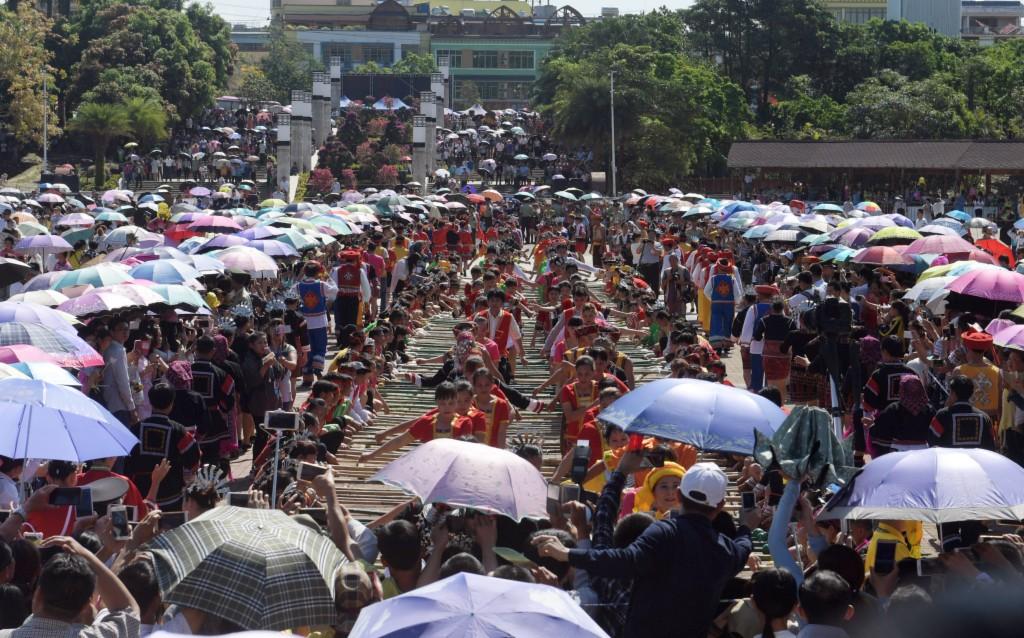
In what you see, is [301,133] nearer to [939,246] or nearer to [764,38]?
[764,38]

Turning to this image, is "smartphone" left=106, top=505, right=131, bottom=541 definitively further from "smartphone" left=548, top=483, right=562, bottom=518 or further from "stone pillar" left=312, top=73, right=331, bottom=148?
"stone pillar" left=312, top=73, right=331, bottom=148

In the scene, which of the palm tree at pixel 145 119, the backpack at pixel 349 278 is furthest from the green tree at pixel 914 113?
the backpack at pixel 349 278

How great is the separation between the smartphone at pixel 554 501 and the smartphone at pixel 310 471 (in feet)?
3.61

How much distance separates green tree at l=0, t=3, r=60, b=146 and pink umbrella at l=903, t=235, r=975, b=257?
43.3m

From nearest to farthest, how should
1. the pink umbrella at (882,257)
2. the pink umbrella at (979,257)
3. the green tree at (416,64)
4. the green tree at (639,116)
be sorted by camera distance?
the pink umbrella at (979,257)
the pink umbrella at (882,257)
the green tree at (639,116)
the green tree at (416,64)

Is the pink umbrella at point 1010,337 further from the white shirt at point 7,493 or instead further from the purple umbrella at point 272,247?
the purple umbrella at point 272,247

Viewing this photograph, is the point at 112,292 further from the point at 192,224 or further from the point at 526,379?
the point at 192,224

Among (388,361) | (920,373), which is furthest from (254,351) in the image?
(920,373)

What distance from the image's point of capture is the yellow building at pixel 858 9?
139 m

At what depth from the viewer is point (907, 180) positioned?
5038 centimetres

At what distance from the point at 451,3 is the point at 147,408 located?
150m

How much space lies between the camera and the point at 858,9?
140 meters

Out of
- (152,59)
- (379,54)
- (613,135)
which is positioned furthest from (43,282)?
(379,54)

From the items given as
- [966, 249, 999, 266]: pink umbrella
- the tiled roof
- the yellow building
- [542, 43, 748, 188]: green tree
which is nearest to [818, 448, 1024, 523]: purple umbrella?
[966, 249, 999, 266]: pink umbrella
